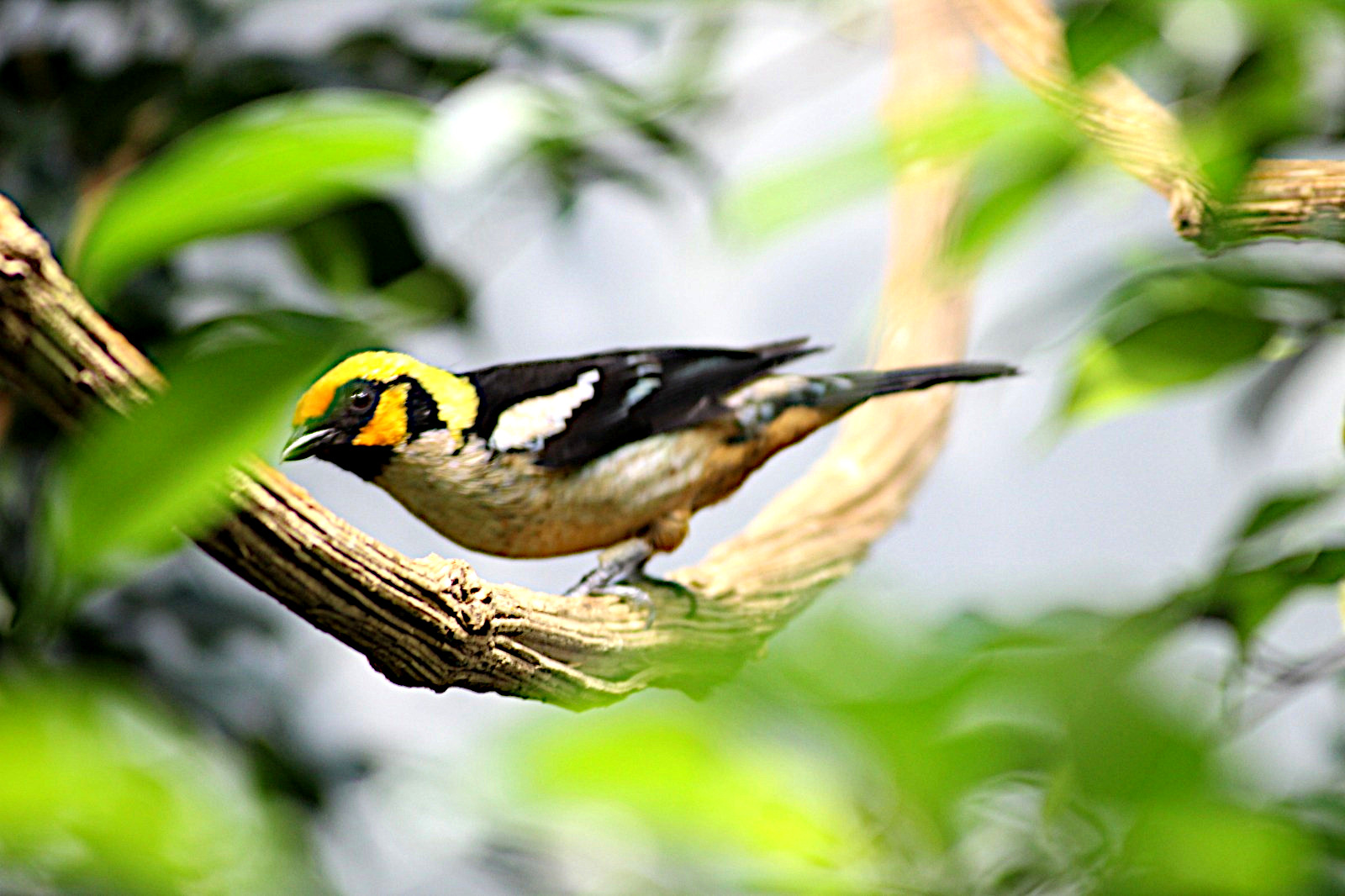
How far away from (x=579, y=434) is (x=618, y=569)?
0.40ft

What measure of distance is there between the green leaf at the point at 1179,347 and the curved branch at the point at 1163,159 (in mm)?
31

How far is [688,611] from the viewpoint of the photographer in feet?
2.69

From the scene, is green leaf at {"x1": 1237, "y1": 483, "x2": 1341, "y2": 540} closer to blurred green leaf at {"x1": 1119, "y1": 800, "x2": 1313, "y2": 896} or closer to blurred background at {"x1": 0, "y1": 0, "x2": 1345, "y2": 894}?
blurred background at {"x1": 0, "y1": 0, "x2": 1345, "y2": 894}

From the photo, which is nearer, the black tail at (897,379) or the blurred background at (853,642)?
the blurred background at (853,642)

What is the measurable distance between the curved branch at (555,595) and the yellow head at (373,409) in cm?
11

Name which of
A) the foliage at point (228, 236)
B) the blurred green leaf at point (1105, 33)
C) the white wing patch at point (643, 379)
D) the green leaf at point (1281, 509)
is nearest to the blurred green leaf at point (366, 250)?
the foliage at point (228, 236)

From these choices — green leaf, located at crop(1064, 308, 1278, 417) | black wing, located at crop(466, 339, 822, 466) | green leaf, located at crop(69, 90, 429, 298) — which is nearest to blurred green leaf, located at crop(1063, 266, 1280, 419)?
green leaf, located at crop(1064, 308, 1278, 417)

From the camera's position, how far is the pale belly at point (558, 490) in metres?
0.72

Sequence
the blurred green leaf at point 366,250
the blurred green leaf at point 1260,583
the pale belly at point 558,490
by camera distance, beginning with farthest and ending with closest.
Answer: the blurred green leaf at point 366,250 < the pale belly at point 558,490 < the blurred green leaf at point 1260,583

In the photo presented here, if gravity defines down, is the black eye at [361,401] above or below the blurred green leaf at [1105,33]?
above

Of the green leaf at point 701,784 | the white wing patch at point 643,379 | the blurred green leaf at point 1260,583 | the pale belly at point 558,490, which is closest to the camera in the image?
the green leaf at point 701,784

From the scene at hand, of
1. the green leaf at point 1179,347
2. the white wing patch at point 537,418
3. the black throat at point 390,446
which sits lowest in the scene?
the green leaf at point 1179,347

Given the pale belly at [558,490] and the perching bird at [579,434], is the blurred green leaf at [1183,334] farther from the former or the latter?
the pale belly at [558,490]

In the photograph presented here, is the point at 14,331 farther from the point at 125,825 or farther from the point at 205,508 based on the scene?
the point at 125,825
